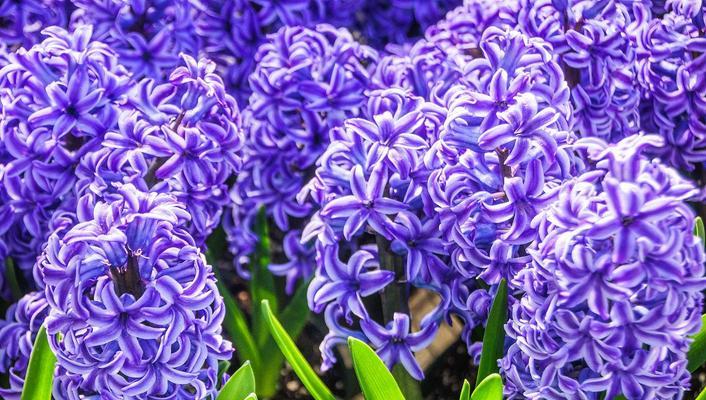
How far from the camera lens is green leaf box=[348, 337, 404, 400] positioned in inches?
73.6

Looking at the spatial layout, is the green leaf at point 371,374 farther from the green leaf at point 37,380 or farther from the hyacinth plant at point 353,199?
the green leaf at point 37,380

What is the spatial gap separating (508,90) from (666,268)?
1.84 ft

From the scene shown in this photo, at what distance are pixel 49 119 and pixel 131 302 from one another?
60 cm

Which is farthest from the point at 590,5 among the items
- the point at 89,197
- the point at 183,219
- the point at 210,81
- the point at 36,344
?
the point at 36,344

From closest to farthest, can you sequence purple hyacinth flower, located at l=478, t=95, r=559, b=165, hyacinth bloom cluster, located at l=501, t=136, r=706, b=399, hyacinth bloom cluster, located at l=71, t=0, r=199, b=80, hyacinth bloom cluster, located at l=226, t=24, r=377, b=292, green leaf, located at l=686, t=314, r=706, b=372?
1. hyacinth bloom cluster, located at l=501, t=136, r=706, b=399
2. purple hyacinth flower, located at l=478, t=95, r=559, b=165
3. green leaf, located at l=686, t=314, r=706, b=372
4. hyacinth bloom cluster, located at l=226, t=24, r=377, b=292
5. hyacinth bloom cluster, located at l=71, t=0, r=199, b=80

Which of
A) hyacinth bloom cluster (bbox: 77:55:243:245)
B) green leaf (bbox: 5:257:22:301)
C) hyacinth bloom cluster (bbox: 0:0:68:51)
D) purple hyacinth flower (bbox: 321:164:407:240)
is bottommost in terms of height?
purple hyacinth flower (bbox: 321:164:407:240)

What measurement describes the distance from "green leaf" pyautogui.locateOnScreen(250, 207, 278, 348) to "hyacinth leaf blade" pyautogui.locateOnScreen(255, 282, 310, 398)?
0.03m

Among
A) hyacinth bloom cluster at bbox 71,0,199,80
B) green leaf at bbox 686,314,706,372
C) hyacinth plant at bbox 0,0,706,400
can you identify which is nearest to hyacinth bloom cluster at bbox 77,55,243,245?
hyacinth plant at bbox 0,0,706,400

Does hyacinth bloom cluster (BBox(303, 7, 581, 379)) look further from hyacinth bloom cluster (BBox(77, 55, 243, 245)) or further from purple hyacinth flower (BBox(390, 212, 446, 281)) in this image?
hyacinth bloom cluster (BBox(77, 55, 243, 245))

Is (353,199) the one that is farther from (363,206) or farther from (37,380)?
(37,380)

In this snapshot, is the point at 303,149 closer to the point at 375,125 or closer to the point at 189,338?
the point at 375,125

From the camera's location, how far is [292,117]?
257cm

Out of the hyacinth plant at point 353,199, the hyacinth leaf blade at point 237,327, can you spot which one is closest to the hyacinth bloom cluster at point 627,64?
the hyacinth plant at point 353,199

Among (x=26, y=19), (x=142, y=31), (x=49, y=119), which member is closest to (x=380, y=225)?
(x=49, y=119)
